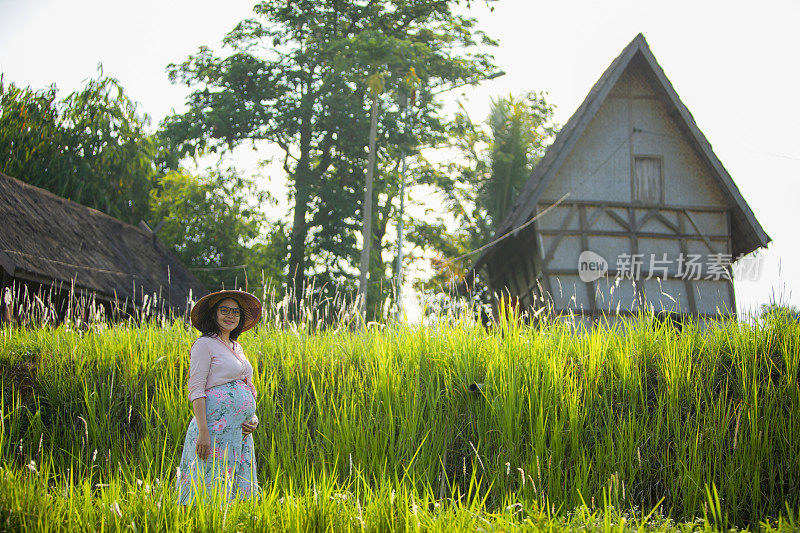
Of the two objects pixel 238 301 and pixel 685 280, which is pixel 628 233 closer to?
pixel 685 280

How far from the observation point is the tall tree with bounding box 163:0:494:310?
24797 millimetres

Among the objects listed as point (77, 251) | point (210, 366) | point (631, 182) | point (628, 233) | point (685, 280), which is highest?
point (631, 182)

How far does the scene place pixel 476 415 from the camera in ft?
21.4

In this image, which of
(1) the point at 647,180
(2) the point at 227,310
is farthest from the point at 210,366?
(1) the point at 647,180

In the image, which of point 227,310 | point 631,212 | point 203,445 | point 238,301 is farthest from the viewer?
point 631,212

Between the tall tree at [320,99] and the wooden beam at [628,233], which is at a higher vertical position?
the tall tree at [320,99]

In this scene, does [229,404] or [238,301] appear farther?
[238,301]

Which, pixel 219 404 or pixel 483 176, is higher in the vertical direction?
pixel 483 176

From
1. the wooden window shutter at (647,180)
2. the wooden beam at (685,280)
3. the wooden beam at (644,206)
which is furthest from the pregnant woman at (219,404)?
the wooden window shutter at (647,180)

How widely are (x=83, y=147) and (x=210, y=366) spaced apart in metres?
24.0

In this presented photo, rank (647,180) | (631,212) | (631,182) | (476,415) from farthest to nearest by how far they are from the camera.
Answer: (647,180) → (631,182) → (631,212) → (476,415)

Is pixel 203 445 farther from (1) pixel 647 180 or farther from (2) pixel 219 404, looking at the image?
(1) pixel 647 180

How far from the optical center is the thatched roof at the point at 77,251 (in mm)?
12617

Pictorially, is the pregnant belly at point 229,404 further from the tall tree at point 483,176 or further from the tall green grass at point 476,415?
the tall tree at point 483,176
